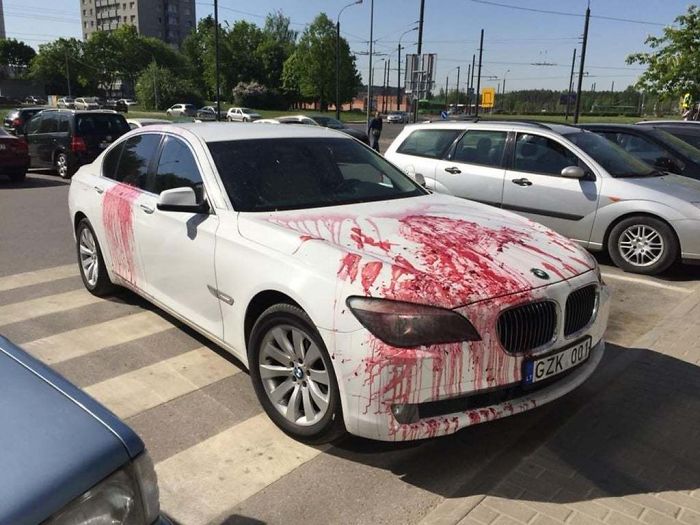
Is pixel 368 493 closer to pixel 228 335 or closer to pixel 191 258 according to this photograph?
pixel 228 335

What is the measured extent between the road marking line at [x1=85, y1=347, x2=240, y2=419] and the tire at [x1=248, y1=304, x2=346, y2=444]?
75 centimetres

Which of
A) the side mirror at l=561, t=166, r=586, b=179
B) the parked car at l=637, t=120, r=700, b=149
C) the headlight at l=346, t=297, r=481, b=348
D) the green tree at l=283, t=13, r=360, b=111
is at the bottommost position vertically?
the headlight at l=346, t=297, r=481, b=348

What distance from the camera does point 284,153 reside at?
4148 mm

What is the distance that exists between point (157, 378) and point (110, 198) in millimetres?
1687

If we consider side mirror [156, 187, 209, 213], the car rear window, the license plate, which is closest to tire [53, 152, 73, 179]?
the car rear window

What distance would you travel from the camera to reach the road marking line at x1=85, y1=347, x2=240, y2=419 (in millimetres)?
3729

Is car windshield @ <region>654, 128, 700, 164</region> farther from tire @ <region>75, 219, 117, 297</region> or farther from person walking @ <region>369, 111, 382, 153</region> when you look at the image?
person walking @ <region>369, 111, 382, 153</region>

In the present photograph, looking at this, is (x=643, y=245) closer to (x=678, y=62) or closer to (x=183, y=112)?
(x=678, y=62)

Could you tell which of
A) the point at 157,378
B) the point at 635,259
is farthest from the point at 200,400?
the point at 635,259

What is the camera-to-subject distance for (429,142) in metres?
8.70

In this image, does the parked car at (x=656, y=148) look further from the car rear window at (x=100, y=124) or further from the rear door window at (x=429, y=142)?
the car rear window at (x=100, y=124)

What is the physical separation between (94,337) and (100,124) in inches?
473

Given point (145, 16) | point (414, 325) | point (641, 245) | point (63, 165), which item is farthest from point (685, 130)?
point (145, 16)

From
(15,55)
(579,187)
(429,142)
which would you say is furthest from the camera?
(15,55)
